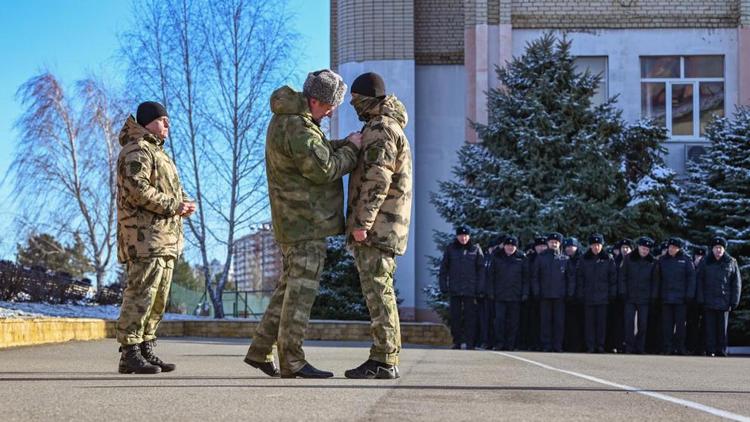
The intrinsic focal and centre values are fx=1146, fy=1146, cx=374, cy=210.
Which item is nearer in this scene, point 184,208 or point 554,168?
point 184,208

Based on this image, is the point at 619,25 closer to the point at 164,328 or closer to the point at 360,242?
the point at 164,328

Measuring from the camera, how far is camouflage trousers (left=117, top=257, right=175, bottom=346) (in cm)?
859

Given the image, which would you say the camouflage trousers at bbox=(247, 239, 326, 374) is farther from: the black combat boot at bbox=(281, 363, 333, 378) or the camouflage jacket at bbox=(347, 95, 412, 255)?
the camouflage jacket at bbox=(347, 95, 412, 255)

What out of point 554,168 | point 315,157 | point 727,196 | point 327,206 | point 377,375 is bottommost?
point 377,375

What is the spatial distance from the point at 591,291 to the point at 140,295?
11.9m

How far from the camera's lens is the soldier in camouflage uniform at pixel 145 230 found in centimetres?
862

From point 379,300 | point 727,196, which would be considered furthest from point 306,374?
point 727,196

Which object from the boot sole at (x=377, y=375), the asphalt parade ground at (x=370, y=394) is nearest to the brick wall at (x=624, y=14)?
the asphalt parade ground at (x=370, y=394)

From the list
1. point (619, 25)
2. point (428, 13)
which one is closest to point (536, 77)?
point (619, 25)

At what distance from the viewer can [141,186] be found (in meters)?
8.65

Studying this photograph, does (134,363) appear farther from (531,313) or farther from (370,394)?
(531,313)

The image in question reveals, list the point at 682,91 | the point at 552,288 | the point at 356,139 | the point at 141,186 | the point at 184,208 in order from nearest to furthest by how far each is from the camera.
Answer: the point at 356,139 → the point at 141,186 → the point at 184,208 → the point at 552,288 → the point at 682,91

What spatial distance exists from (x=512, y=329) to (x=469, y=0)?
11632 mm

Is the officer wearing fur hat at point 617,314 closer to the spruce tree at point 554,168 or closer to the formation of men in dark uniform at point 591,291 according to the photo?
the formation of men in dark uniform at point 591,291
